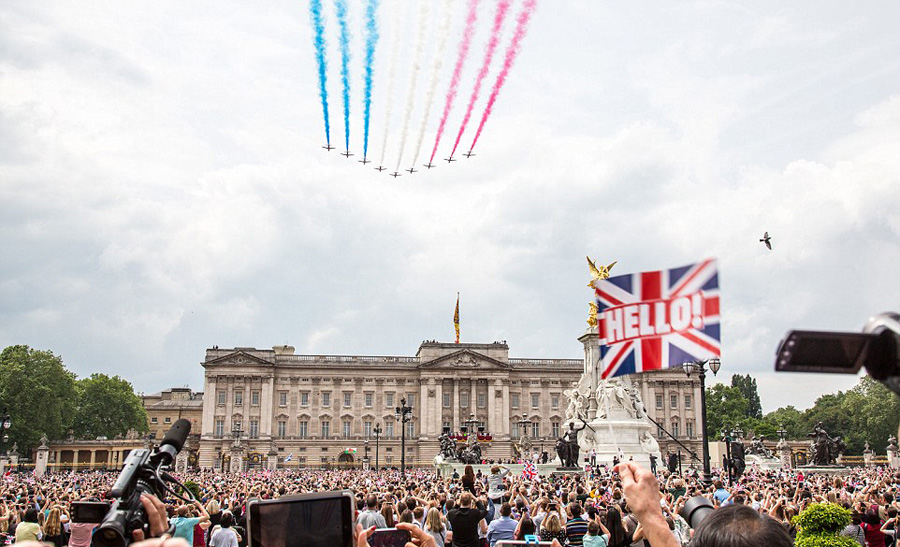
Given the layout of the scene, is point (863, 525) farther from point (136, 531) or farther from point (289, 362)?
point (289, 362)

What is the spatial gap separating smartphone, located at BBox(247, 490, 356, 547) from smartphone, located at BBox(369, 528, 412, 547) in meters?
1.93

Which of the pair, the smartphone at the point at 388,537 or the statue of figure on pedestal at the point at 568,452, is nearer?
the smartphone at the point at 388,537

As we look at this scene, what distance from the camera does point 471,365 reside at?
99.2 m

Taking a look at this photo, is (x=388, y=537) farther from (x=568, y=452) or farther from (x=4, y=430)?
(x=4, y=430)

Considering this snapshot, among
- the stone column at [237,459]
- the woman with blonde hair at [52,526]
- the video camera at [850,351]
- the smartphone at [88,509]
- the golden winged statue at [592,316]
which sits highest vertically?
the golden winged statue at [592,316]

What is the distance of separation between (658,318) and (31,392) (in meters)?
88.2

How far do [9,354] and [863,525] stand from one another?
294ft

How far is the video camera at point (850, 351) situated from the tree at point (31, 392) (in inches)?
3554

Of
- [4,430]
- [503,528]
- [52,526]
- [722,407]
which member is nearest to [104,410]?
[4,430]

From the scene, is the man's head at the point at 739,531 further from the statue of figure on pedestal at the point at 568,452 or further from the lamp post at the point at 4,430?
the lamp post at the point at 4,430

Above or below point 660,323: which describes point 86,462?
below

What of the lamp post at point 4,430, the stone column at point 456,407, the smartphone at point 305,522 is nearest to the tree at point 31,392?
the lamp post at point 4,430

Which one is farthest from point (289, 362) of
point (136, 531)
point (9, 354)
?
point (136, 531)

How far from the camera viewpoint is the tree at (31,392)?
264 feet
